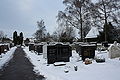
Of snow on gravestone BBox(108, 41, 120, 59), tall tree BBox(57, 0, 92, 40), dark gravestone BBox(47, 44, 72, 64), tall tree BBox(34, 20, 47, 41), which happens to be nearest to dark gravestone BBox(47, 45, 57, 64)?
dark gravestone BBox(47, 44, 72, 64)

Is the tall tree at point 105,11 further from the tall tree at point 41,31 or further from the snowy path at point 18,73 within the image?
the tall tree at point 41,31

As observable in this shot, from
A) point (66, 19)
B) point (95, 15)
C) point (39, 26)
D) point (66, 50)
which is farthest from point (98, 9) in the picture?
point (39, 26)

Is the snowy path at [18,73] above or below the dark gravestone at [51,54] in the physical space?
below

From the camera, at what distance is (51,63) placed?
19.2 m

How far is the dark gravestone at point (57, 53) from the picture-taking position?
19.3 metres

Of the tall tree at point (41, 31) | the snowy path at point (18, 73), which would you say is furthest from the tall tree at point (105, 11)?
the tall tree at point (41, 31)

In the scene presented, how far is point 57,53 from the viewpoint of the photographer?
64.0ft

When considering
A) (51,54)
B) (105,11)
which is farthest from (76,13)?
(51,54)

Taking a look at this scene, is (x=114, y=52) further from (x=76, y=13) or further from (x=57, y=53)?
(x=76, y=13)

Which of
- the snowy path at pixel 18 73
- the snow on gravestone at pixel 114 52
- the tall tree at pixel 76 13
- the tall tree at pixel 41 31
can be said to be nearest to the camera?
the snowy path at pixel 18 73

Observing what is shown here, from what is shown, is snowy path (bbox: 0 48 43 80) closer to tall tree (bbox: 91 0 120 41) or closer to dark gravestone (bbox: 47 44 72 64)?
dark gravestone (bbox: 47 44 72 64)

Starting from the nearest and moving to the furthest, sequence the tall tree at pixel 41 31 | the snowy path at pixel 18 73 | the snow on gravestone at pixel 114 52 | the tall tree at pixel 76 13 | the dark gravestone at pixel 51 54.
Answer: the snowy path at pixel 18 73 < the snow on gravestone at pixel 114 52 < the dark gravestone at pixel 51 54 < the tall tree at pixel 76 13 < the tall tree at pixel 41 31

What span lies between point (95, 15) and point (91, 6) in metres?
2.48

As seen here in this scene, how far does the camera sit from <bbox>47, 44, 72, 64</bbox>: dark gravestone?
1931 cm
